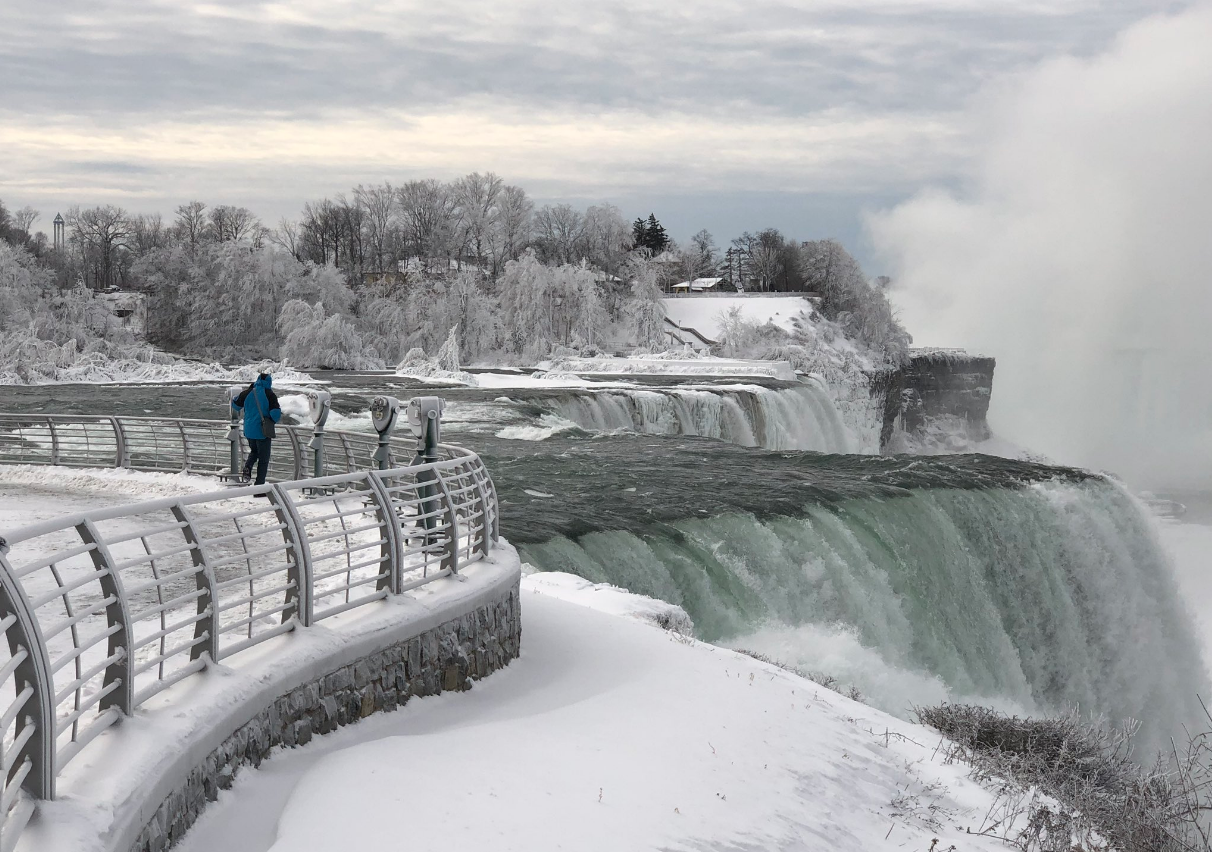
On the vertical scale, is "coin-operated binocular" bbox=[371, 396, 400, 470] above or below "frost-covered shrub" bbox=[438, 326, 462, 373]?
above

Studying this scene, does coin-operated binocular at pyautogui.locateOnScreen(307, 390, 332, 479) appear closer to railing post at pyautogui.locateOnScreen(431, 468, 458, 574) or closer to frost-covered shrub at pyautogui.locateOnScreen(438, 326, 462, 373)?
railing post at pyautogui.locateOnScreen(431, 468, 458, 574)

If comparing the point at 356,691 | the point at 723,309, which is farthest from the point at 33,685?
the point at 723,309

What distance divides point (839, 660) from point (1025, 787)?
5.70m

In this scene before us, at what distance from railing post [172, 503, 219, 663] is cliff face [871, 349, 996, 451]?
76.7m

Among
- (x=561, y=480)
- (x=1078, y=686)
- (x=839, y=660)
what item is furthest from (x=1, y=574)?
(x=1078, y=686)

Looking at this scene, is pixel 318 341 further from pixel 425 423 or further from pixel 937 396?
pixel 425 423

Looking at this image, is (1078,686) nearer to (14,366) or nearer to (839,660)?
(839,660)

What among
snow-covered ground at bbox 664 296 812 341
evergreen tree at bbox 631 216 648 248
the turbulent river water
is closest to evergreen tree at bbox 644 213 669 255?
evergreen tree at bbox 631 216 648 248

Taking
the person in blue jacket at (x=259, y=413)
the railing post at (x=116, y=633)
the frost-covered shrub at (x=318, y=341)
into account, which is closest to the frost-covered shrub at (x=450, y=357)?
the frost-covered shrub at (x=318, y=341)

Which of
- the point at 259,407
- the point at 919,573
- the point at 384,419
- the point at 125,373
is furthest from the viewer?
the point at 125,373

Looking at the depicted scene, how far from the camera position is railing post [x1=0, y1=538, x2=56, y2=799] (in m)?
4.16

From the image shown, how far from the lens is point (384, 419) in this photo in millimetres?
11422

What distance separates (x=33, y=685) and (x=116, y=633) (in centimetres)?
103

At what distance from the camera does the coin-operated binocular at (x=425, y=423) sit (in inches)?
421
